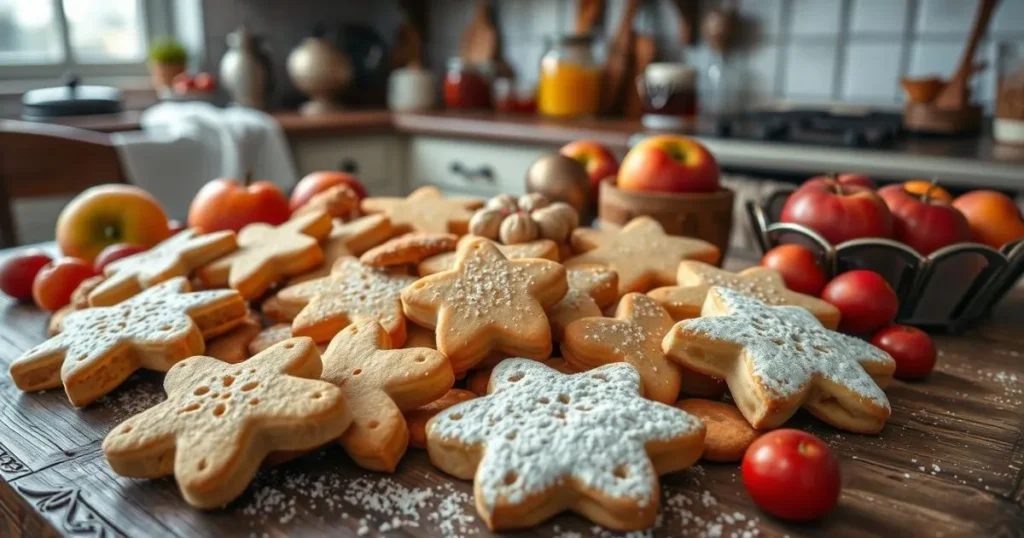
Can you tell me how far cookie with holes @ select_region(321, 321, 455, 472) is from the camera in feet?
2.00

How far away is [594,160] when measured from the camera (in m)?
1.37

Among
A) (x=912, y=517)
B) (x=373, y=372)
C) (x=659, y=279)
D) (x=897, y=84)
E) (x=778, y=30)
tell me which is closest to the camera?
(x=912, y=517)

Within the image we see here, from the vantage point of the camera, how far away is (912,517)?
56 cm

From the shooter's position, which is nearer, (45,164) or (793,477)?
(793,477)

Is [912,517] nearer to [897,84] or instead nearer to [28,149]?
[28,149]

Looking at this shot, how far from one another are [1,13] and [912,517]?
3182mm

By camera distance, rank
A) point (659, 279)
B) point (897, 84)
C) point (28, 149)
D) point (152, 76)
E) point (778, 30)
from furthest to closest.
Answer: point (152, 76)
point (778, 30)
point (897, 84)
point (28, 149)
point (659, 279)

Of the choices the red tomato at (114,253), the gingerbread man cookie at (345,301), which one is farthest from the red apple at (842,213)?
the red tomato at (114,253)

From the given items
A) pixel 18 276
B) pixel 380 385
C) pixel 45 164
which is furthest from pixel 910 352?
pixel 45 164

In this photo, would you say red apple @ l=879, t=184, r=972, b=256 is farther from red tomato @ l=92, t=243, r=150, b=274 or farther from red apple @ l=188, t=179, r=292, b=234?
red tomato @ l=92, t=243, r=150, b=274

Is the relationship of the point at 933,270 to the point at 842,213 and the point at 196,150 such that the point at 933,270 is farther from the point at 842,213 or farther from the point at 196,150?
the point at 196,150

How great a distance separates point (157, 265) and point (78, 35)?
2.46m

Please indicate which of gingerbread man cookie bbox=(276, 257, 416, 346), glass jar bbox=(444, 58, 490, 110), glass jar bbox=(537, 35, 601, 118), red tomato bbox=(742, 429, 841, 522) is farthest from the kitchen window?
red tomato bbox=(742, 429, 841, 522)

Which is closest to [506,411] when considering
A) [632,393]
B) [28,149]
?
[632,393]
